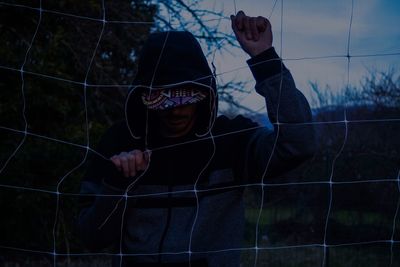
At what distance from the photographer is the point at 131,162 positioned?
5.22 feet

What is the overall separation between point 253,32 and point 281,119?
0.22 meters

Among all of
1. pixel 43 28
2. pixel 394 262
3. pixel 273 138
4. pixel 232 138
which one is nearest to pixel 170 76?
pixel 232 138

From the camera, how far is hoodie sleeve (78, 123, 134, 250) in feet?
5.39

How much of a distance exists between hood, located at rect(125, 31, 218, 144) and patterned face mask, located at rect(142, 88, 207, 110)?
1 centimetres

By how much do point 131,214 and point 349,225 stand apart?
492 centimetres

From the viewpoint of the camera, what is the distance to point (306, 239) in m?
6.37

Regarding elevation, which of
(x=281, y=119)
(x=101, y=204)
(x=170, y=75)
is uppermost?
(x=170, y=75)

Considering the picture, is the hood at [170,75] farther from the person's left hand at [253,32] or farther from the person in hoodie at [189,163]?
the person's left hand at [253,32]

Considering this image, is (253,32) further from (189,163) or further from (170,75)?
(189,163)

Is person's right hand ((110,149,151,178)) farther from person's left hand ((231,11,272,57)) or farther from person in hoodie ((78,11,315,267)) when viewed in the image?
person's left hand ((231,11,272,57))

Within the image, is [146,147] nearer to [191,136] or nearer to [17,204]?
[191,136]

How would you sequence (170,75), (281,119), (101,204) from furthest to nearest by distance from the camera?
(170,75), (101,204), (281,119)

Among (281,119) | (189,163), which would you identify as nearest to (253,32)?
(281,119)

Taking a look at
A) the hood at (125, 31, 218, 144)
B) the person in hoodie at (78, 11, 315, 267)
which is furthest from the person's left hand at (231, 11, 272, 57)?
the hood at (125, 31, 218, 144)
